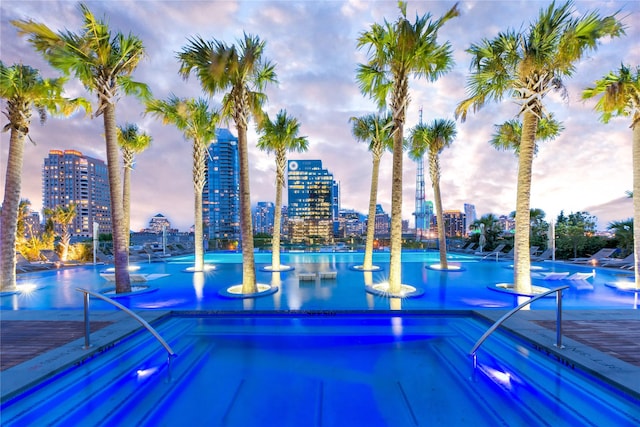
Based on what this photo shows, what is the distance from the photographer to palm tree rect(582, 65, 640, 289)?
823cm

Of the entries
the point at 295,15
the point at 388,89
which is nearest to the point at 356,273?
the point at 388,89

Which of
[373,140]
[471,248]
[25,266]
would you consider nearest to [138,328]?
[373,140]

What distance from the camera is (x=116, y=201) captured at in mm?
8117

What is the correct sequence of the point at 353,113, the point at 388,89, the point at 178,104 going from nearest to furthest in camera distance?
the point at 388,89
the point at 178,104
the point at 353,113

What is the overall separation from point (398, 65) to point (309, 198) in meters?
108

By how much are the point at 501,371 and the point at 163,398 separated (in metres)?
5.13

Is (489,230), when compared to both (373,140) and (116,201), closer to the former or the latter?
(373,140)

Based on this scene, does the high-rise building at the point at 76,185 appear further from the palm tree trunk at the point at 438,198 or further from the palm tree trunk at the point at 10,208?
the palm tree trunk at the point at 438,198

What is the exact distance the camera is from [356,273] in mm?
12172

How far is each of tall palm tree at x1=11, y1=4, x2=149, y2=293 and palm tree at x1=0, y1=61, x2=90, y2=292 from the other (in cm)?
236

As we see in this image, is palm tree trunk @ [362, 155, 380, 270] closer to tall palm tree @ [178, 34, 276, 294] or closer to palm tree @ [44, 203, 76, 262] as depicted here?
tall palm tree @ [178, 34, 276, 294]

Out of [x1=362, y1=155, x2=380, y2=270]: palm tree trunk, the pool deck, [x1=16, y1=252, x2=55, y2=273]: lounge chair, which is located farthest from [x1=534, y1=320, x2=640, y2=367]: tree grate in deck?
[x1=16, y1=252, x2=55, y2=273]: lounge chair

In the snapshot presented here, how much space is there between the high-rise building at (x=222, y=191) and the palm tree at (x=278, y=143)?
111985mm

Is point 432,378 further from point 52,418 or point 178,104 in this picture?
point 178,104
